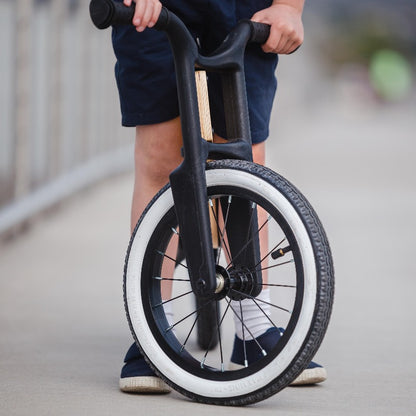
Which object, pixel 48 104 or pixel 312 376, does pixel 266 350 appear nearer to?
pixel 312 376

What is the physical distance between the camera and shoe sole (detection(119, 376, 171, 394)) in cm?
269

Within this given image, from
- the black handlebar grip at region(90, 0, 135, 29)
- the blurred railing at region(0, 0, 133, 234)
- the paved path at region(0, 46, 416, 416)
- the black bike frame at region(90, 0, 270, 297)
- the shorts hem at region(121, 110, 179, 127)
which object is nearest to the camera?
the black handlebar grip at region(90, 0, 135, 29)

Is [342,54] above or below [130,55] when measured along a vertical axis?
above

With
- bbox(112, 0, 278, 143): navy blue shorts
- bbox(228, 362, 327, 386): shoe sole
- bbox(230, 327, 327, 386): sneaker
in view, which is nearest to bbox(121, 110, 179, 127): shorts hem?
bbox(112, 0, 278, 143): navy blue shorts

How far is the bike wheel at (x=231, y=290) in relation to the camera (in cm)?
241

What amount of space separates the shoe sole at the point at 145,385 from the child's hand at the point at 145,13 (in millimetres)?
866

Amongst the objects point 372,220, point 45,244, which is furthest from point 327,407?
point 372,220

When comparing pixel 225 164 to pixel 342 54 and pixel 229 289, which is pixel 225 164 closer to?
pixel 229 289

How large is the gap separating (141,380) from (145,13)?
2.96 feet

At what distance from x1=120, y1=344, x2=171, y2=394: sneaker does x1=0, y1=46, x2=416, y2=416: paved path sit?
0.11 ft

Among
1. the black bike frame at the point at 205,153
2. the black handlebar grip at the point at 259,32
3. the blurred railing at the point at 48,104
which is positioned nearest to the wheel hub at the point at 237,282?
the black bike frame at the point at 205,153

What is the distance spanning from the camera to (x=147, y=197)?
289cm

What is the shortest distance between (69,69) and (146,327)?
4.69m

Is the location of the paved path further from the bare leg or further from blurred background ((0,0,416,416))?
the bare leg
